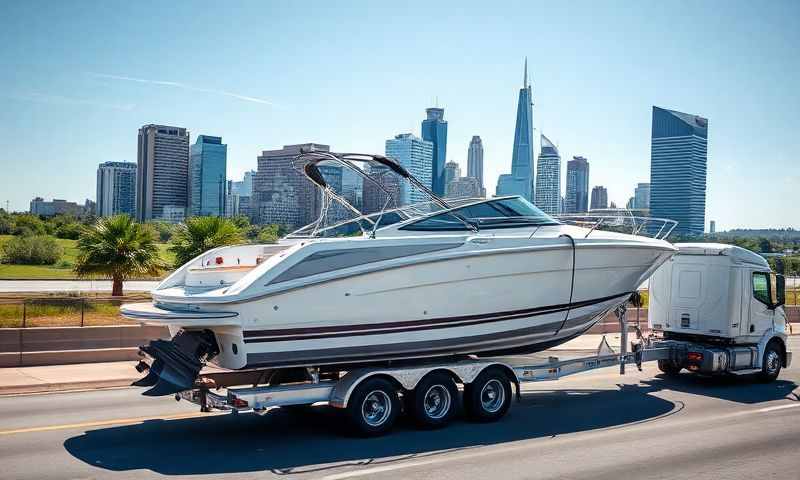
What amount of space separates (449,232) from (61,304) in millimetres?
11544

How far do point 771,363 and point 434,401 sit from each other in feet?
26.3

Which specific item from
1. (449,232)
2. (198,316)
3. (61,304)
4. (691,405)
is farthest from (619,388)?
(61,304)

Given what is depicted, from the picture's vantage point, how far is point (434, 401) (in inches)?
423

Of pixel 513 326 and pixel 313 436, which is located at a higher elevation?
pixel 513 326

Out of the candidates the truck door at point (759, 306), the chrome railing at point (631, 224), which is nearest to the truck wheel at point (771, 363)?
the truck door at point (759, 306)

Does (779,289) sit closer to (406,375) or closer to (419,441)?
(406,375)

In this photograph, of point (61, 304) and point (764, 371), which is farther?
point (61, 304)

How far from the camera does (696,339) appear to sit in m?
14.8

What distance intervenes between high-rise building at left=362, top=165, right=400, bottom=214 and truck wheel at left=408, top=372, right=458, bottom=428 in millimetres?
2874

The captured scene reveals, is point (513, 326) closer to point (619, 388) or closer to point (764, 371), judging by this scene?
point (619, 388)

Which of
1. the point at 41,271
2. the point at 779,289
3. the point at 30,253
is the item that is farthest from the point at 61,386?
the point at 30,253

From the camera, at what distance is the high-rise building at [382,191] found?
1195cm

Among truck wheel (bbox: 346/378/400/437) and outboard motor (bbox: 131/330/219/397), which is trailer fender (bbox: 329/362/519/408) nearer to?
truck wheel (bbox: 346/378/400/437)

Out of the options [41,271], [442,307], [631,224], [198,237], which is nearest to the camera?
[442,307]
